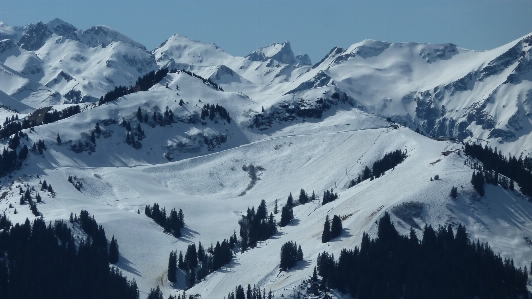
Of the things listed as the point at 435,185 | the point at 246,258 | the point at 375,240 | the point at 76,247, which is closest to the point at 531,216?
the point at 435,185

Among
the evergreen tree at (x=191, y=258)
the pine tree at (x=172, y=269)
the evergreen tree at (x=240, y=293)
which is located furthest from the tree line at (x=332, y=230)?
the pine tree at (x=172, y=269)

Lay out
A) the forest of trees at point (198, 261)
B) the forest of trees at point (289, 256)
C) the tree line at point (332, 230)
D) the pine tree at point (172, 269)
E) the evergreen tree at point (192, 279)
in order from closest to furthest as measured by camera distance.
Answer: the forest of trees at point (289, 256)
the evergreen tree at point (192, 279)
the tree line at point (332, 230)
the forest of trees at point (198, 261)
the pine tree at point (172, 269)

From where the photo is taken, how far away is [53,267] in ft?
594

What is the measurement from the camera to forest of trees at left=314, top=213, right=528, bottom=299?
16388cm

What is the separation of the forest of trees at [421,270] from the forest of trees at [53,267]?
40.4 m

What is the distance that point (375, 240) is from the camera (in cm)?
17788

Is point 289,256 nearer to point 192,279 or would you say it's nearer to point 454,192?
point 192,279

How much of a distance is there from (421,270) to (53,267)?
2728 inches

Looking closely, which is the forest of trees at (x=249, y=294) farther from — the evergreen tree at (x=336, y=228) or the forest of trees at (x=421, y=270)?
the evergreen tree at (x=336, y=228)

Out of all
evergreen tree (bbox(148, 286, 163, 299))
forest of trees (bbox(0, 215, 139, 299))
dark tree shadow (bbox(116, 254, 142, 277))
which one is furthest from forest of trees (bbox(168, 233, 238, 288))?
forest of trees (bbox(0, 215, 139, 299))

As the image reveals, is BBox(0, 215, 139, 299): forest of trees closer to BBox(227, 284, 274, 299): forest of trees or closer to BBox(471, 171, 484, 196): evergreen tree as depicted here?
BBox(227, 284, 274, 299): forest of trees

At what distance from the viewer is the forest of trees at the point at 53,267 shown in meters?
176

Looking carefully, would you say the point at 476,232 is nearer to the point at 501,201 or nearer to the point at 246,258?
the point at 501,201

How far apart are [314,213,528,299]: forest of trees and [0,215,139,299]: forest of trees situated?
4037cm
